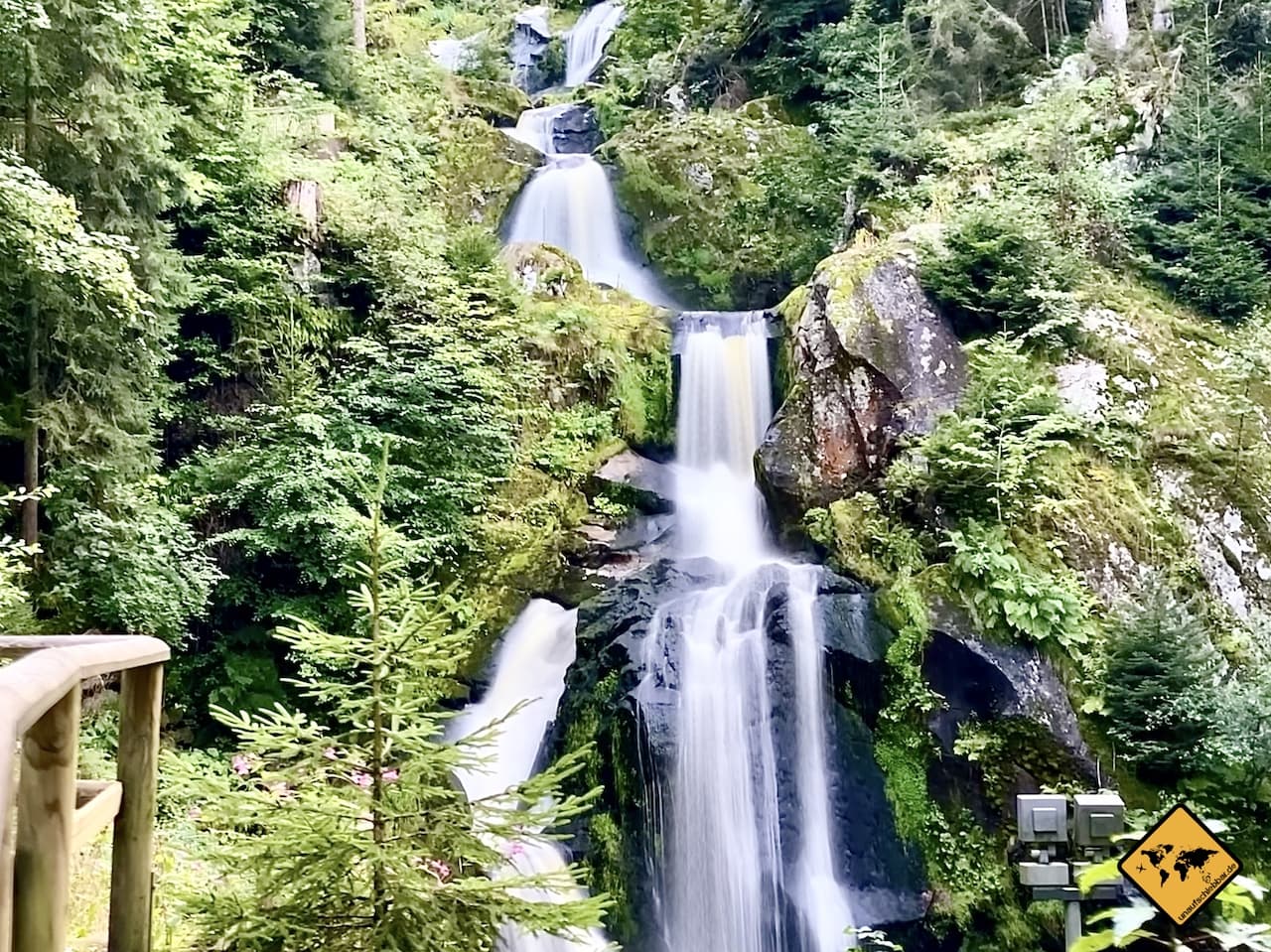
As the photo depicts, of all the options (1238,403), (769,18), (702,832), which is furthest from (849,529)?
(769,18)

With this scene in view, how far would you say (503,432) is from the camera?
945cm

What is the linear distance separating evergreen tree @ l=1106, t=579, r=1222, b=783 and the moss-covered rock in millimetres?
8070

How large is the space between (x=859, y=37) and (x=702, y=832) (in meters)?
13.1

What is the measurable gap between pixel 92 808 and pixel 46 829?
0.40m

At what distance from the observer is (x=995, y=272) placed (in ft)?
31.4

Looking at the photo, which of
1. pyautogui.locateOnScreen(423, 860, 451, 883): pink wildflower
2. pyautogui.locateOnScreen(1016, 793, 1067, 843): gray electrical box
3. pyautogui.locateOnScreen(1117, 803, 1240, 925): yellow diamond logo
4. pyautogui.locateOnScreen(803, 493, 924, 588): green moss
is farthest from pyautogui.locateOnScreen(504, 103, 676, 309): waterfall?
pyautogui.locateOnScreen(1117, 803, 1240, 925): yellow diamond logo

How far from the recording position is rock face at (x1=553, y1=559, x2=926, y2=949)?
6949 mm

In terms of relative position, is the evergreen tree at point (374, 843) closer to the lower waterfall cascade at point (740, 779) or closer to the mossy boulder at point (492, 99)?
the lower waterfall cascade at point (740, 779)

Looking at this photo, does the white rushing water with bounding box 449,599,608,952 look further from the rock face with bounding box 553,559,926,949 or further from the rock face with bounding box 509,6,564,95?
the rock face with bounding box 509,6,564,95

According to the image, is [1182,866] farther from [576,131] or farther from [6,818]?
[576,131]

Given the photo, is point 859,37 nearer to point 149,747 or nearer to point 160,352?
point 160,352

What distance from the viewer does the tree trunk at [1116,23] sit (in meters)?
12.8

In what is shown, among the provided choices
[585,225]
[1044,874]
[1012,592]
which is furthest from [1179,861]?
[585,225]

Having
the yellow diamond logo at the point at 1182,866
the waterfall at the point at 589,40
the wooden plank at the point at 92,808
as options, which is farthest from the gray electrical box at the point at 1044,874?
the waterfall at the point at 589,40
